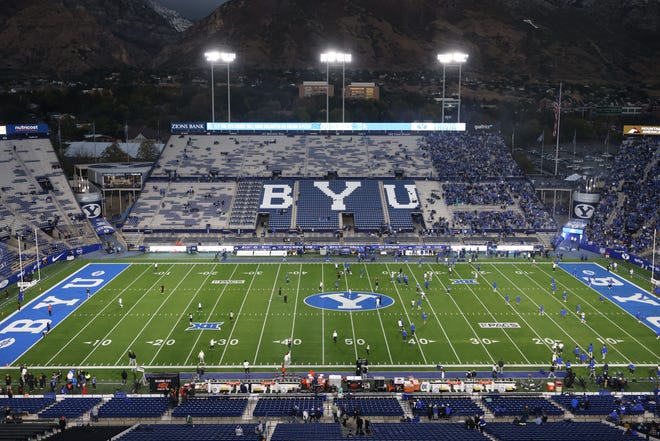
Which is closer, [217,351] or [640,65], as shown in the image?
[217,351]

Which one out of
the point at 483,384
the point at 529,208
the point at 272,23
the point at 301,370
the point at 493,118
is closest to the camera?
the point at 483,384

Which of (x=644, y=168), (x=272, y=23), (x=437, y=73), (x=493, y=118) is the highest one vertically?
(x=272, y=23)

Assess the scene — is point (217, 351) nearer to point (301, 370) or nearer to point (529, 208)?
point (301, 370)

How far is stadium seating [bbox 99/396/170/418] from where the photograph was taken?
21547 mm

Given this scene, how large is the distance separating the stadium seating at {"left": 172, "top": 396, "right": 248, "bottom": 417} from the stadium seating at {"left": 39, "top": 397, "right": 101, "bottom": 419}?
3.11 m

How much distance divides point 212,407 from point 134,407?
2725mm

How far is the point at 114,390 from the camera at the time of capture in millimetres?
25375

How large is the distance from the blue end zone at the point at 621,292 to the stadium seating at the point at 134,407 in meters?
24.3

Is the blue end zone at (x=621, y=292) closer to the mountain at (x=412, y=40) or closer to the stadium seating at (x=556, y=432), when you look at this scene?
the stadium seating at (x=556, y=432)

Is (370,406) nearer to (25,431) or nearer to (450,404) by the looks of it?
(450,404)

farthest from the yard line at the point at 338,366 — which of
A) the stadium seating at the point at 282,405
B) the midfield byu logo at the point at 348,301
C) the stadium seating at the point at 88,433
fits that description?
the midfield byu logo at the point at 348,301

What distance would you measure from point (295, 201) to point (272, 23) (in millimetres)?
130965

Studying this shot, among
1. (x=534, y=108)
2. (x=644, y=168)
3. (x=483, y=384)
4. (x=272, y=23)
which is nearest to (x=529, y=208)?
(x=644, y=168)

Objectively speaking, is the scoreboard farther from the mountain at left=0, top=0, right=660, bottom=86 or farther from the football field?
the mountain at left=0, top=0, right=660, bottom=86
